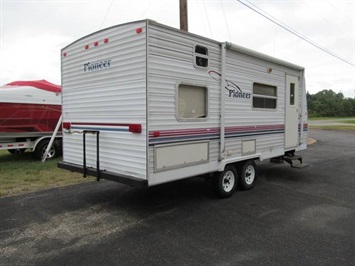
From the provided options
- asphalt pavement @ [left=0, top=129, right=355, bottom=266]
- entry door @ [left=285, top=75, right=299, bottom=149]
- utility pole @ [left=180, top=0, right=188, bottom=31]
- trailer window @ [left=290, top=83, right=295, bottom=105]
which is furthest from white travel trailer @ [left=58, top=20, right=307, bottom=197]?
utility pole @ [left=180, top=0, right=188, bottom=31]

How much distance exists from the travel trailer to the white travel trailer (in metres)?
5.16

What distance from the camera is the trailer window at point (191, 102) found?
17.0 ft

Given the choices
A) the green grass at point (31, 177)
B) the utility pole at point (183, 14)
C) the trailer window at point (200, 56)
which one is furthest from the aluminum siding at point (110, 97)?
the utility pole at point (183, 14)

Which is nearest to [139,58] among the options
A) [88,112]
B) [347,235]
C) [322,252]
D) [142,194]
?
[88,112]

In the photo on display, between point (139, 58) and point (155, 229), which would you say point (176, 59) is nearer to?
point (139, 58)

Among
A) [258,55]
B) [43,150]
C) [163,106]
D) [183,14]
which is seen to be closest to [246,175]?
[258,55]

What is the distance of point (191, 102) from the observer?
5355mm

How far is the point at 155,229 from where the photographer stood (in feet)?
15.4

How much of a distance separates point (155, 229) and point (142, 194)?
1877 millimetres

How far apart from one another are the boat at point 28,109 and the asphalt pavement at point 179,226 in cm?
483

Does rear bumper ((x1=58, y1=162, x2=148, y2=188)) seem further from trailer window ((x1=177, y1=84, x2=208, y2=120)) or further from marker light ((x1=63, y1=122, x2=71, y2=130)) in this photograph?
trailer window ((x1=177, y1=84, x2=208, y2=120))

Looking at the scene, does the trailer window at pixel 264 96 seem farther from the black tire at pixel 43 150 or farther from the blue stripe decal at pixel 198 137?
the black tire at pixel 43 150

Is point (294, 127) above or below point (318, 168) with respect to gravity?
above

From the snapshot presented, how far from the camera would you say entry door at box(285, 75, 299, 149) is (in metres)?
8.04
